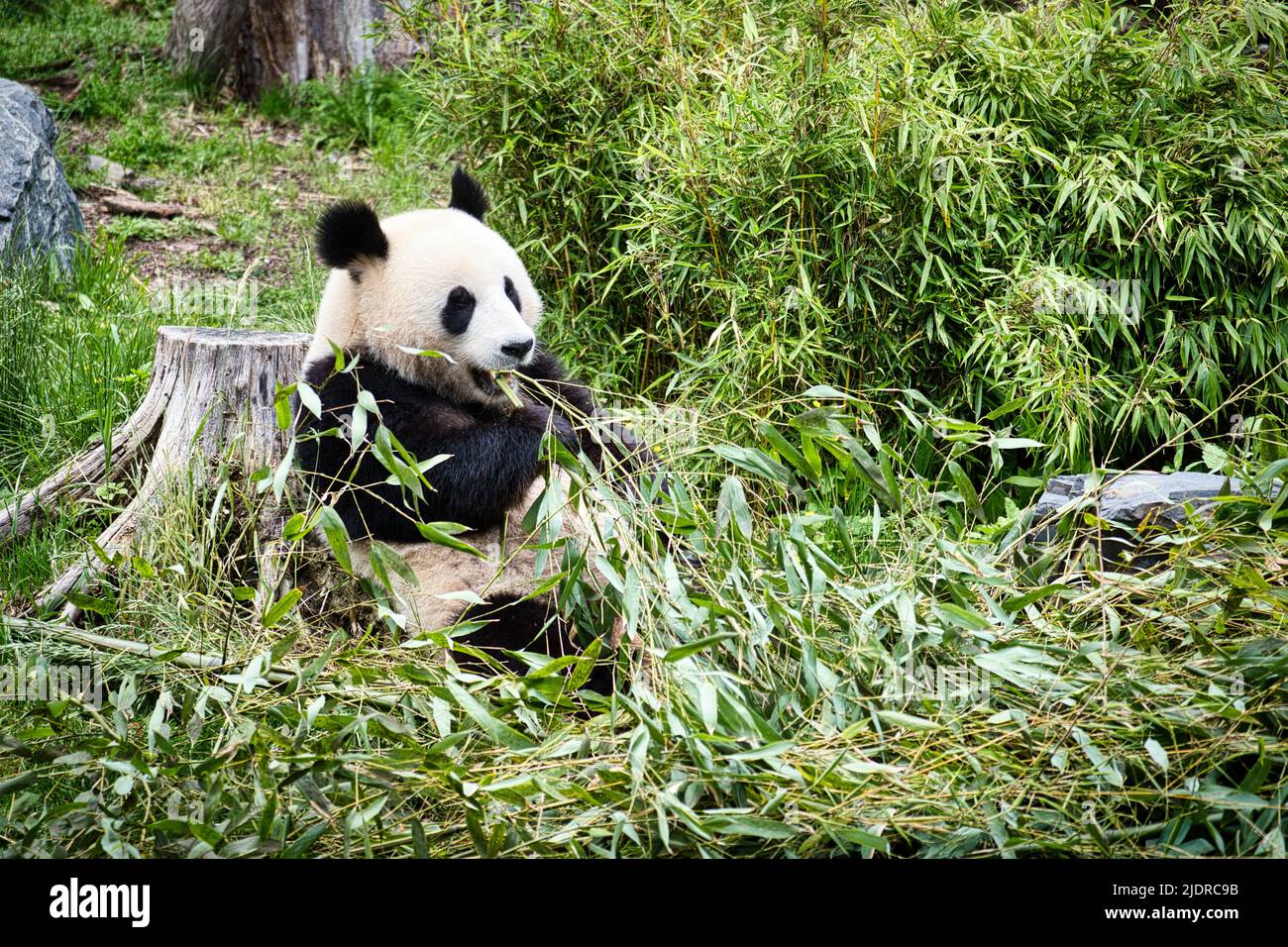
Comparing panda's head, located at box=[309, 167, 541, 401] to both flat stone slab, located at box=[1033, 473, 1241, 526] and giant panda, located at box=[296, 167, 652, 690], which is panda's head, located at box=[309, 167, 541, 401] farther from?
flat stone slab, located at box=[1033, 473, 1241, 526]

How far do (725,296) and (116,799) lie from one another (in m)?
2.77

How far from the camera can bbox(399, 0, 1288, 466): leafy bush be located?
149 inches

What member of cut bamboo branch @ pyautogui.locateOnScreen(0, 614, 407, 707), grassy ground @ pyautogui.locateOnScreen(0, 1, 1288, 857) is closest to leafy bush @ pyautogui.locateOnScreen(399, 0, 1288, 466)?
grassy ground @ pyautogui.locateOnScreen(0, 1, 1288, 857)

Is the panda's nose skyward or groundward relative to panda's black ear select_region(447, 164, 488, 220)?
groundward

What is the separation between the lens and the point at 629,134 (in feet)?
14.6

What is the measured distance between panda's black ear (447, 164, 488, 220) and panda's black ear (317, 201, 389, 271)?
468mm

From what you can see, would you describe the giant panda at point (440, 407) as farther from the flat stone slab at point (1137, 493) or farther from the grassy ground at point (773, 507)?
the flat stone slab at point (1137, 493)

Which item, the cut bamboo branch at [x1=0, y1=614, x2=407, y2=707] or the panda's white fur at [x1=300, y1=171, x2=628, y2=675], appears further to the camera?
the panda's white fur at [x1=300, y1=171, x2=628, y2=675]

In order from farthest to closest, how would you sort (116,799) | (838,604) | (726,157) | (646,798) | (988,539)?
(726,157), (988,539), (838,604), (116,799), (646,798)

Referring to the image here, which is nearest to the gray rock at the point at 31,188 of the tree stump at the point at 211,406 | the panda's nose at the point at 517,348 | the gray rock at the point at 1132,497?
the tree stump at the point at 211,406

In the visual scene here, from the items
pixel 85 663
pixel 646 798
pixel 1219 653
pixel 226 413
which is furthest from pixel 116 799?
pixel 1219 653

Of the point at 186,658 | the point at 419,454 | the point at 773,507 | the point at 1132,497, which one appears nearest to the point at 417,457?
the point at 419,454

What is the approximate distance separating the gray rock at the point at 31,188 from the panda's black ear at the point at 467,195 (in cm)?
267

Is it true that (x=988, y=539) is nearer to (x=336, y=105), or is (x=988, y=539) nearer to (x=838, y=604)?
(x=838, y=604)
